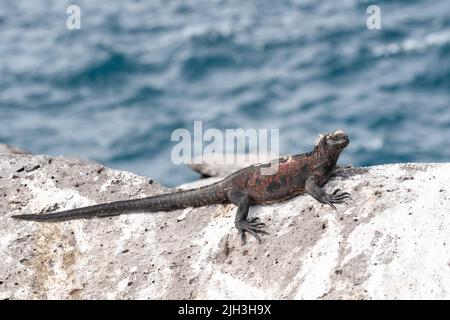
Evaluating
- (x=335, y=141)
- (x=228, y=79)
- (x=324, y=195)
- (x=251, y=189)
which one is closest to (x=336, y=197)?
(x=324, y=195)

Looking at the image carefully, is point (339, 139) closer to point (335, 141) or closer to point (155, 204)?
point (335, 141)

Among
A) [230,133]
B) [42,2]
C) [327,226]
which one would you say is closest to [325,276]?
[327,226]

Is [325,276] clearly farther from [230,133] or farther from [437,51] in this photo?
[437,51]

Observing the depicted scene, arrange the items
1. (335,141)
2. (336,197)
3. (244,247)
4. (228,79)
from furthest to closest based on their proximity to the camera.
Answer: (228,79) → (335,141) → (336,197) → (244,247)

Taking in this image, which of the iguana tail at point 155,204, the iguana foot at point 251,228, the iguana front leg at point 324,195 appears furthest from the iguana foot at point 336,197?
the iguana tail at point 155,204

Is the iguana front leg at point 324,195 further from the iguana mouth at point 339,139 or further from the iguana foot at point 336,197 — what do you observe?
the iguana mouth at point 339,139

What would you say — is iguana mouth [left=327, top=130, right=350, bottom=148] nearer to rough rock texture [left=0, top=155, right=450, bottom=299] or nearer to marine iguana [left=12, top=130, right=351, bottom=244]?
marine iguana [left=12, top=130, right=351, bottom=244]
